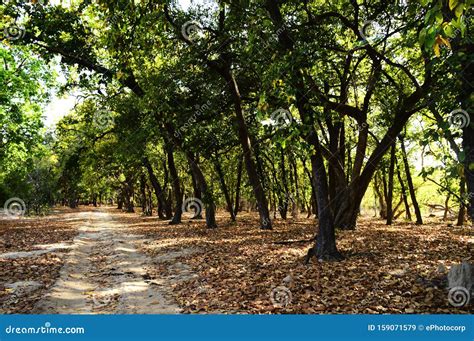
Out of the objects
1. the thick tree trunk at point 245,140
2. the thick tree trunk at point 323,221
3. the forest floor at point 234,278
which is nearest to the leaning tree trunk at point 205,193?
the thick tree trunk at point 245,140

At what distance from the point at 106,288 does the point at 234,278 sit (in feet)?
9.93

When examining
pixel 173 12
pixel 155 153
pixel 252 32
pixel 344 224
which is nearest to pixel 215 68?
pixel 173 12

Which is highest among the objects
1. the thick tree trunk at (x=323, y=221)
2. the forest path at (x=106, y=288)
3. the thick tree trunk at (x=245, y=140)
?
the thick tree trunk at (x=245, y=140)

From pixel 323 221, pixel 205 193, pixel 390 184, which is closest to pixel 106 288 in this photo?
pixel 323 221

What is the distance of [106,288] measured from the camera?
8977 mm

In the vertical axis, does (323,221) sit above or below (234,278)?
above

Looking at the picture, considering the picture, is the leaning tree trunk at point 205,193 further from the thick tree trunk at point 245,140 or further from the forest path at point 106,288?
the forest path at point 106,288

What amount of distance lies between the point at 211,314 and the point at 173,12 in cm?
1381

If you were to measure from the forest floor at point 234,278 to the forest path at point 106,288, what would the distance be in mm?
21

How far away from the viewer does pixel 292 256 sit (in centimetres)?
1155

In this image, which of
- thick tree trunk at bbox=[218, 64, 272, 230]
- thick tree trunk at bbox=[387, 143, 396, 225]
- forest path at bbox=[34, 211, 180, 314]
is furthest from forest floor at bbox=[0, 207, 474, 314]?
thick tree trunk at bbox=[387, 143, 396, 225]

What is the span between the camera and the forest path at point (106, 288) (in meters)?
7.30

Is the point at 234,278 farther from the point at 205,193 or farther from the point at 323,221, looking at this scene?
the point at 205,193

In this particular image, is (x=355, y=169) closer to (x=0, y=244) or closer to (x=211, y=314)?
(x=211, y=314)
